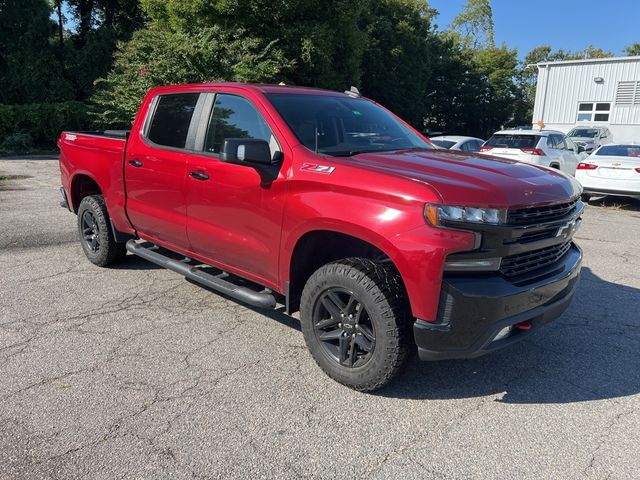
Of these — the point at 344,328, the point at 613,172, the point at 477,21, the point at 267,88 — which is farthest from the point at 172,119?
the point at 477,21

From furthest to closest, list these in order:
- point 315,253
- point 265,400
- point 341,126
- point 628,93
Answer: point 628,93 → point 341,126 → point 315,253 → point 265,400

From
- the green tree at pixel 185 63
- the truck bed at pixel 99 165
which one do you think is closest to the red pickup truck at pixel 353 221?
the truck bed at pixel 99 165

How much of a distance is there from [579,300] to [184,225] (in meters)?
3.79

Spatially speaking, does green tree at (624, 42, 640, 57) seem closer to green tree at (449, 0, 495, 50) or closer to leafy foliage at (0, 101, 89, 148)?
green tree at (449, 0, 495, 50)

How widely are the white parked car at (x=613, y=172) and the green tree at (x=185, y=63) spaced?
9.03 metres

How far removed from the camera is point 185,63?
1527 centimetres

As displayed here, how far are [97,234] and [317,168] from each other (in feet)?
11.2

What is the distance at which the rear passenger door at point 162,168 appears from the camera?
449 centimetres

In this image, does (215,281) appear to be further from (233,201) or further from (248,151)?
(248,151)

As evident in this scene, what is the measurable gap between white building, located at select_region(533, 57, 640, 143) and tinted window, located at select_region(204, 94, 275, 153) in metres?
25.8

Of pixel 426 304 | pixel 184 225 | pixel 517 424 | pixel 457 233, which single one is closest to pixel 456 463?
pixel 517 424

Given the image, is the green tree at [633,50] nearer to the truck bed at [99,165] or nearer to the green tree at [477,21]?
the green tree at [477,21]

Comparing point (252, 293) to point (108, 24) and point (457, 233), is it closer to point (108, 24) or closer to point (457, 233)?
point (457, 233)

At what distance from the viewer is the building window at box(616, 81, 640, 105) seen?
1028 inches
